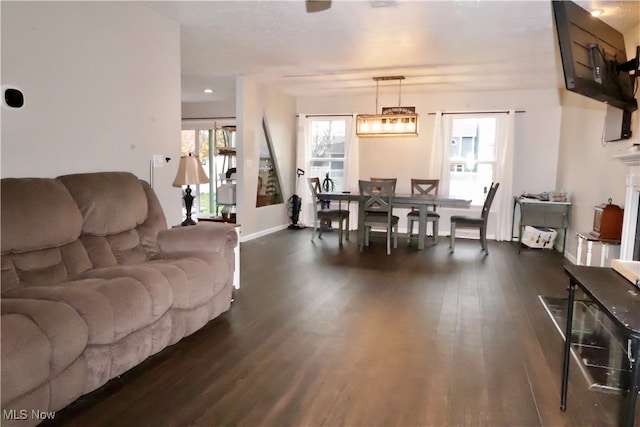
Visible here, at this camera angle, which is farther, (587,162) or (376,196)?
(376,196)

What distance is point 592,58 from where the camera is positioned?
255 centimetres

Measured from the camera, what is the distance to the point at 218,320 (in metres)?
2.87

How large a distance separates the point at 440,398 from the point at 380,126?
429 cm

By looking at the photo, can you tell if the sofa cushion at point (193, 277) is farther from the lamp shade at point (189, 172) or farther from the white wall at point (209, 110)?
the white wall at point (209, 110)

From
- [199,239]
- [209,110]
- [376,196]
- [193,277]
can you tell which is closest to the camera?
[193,277]

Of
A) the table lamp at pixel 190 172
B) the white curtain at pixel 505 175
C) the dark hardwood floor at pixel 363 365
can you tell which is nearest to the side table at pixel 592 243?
the dark hardwood floor at pixel 363 365

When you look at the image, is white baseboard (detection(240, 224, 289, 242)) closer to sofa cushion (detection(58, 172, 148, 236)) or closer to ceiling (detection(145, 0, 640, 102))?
ceiling (detection(145, 0, 640, 102))

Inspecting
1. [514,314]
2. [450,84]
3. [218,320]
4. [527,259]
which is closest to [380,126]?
[450,84]

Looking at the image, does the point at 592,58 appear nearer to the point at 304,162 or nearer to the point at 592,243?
the point at 592,243

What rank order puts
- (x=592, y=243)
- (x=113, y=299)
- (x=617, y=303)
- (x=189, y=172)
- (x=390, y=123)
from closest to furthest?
(x=617, y=303), (x=113, y=299), (x=189, y=172), (x=592, y=243), (x=390, y=123)

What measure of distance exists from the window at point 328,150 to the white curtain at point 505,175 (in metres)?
2.64

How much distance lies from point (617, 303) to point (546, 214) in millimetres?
4604

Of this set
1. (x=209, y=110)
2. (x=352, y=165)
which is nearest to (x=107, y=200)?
(x=352, y=165)

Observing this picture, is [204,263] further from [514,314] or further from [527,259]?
[527,259]
